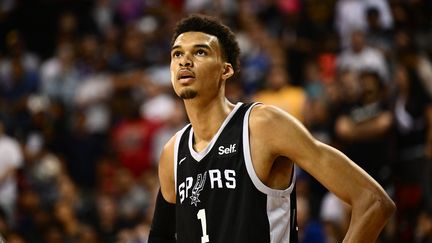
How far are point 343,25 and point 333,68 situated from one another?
1018 millimetres

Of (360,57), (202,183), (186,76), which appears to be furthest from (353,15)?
(202,183)

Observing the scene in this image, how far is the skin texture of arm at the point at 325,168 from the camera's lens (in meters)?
4.11

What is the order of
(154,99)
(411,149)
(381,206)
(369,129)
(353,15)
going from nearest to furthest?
(381,206), (369,129), (411,149), (353,15), (154,99)

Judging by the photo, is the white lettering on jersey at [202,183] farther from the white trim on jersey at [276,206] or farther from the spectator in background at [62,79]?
the spectator in background at [62,79]

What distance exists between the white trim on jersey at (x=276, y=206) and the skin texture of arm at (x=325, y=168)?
1.3 inches

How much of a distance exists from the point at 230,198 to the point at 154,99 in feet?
24.7

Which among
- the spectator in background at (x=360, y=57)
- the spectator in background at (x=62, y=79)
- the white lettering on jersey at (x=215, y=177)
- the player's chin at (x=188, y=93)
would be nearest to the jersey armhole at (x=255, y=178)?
the white lettering on jersey at (x=215, y=177)

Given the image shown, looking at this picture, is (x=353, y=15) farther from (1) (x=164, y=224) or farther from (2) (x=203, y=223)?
(2) (x=203, y=223)

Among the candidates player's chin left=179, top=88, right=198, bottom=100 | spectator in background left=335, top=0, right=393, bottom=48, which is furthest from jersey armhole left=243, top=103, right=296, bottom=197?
spectator in background left=335, top=0, right=393, bottom=48

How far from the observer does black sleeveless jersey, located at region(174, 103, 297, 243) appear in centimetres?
438

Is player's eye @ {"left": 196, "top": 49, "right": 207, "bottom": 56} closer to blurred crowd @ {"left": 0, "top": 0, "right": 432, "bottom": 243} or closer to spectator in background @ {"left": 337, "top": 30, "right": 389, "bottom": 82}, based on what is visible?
blurred crowd @ {"left": 0, "top": 0, "right": 432, "bottom": 243}

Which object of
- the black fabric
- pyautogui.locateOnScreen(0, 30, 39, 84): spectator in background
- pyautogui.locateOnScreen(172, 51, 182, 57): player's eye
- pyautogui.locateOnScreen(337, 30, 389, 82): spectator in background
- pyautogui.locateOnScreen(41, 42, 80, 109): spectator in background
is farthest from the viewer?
pyautogui.locateOnScreen(0, 30, 39, 84): spectator in background

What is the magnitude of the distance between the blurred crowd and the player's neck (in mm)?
3870

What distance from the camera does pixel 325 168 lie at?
417 cm
